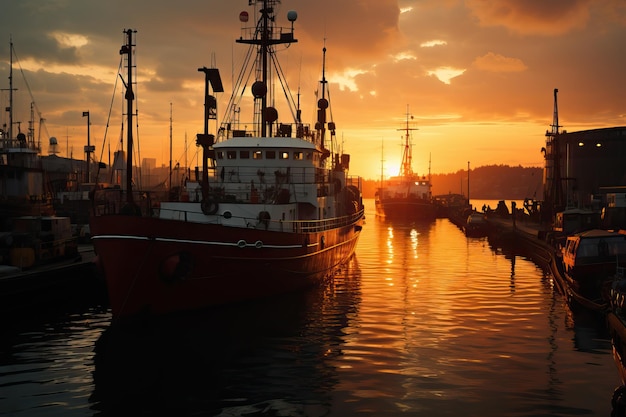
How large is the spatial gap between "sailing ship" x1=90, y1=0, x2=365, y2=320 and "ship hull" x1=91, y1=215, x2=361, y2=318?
0.12 ft

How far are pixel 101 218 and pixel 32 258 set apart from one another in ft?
24.3

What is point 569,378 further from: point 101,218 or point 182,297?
point 101,218

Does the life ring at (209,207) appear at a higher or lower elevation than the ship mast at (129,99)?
lower

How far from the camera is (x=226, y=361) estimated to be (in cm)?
1778

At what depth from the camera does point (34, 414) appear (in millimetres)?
13742

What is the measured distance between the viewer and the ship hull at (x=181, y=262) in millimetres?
20453

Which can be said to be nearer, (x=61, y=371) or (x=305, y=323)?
(x=61, y=371)

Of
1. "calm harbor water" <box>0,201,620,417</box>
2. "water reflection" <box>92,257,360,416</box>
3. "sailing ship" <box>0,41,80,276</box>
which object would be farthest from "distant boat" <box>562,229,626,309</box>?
"sailing ship" <box>0,41,80,276</box>

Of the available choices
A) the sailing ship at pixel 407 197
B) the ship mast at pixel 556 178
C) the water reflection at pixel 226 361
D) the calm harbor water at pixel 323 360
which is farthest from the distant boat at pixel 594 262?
the sailing ship at pixel 407 197

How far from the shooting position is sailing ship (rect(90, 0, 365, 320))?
67.8 feet

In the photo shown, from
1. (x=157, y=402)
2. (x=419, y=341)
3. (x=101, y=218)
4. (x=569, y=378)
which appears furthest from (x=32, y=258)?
(x=569, y=378)

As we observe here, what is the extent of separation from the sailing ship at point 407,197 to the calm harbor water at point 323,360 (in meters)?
80.8

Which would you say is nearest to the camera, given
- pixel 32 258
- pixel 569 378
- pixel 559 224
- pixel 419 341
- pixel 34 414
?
pixel 34 414

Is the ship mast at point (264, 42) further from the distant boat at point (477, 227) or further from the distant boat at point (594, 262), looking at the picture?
the distant boat at point (477, 227)
